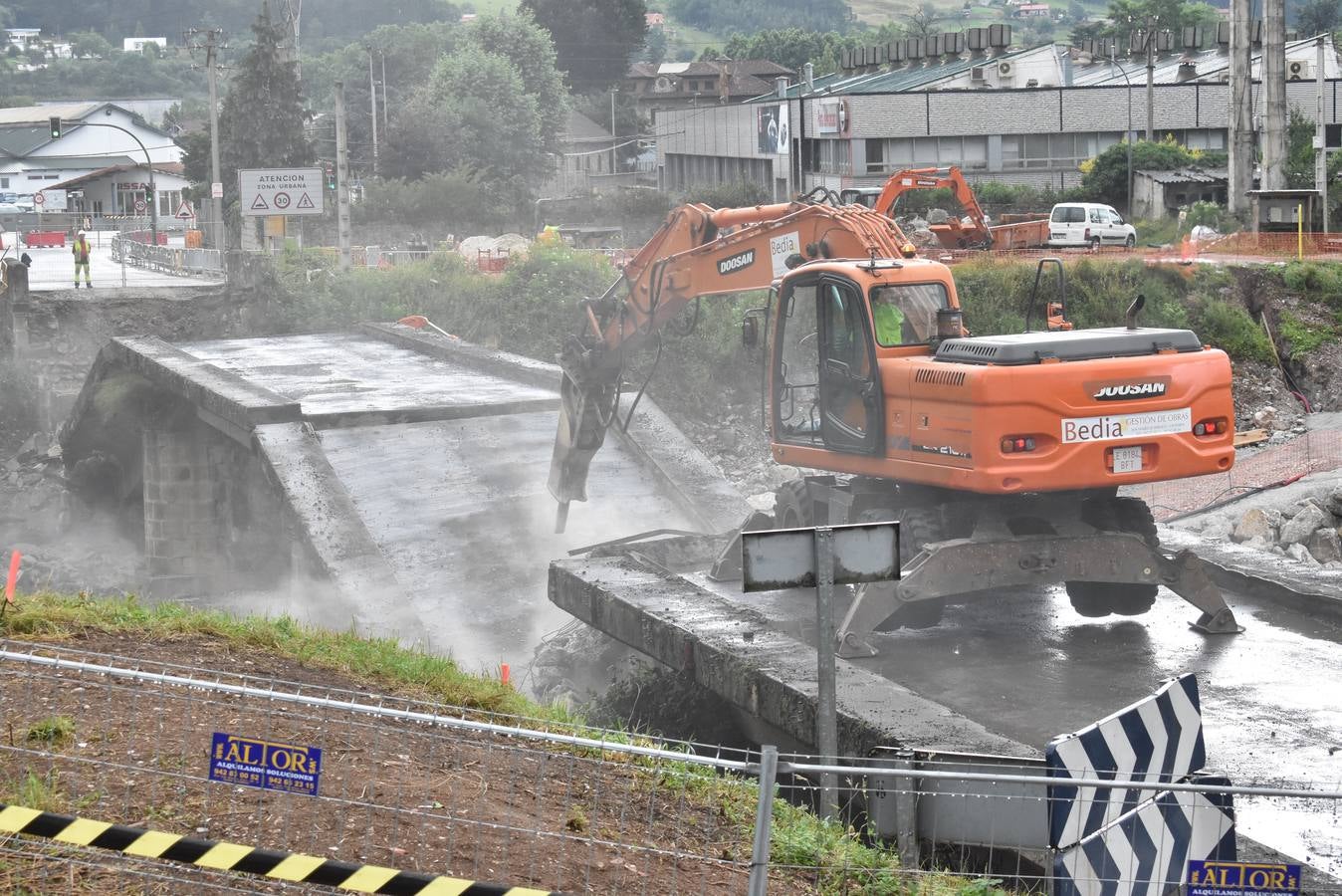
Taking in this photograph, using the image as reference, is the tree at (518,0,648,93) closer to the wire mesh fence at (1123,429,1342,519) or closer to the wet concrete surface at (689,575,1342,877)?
the wire mesh fence at (1123,429,1342,519)

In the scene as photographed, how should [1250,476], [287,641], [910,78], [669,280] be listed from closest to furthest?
[287,641]
[669,280]
[1250,476]
[910,78]

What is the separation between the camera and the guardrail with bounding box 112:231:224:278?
43.7m

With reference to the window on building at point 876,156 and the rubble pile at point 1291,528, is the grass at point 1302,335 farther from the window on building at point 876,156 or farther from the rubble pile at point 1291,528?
the window on building at point 876,156

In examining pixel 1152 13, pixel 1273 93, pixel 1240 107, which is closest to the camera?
pixel 1240 107

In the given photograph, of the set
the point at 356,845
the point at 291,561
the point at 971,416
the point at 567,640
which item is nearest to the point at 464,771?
the point at 356,845

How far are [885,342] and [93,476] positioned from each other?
2351 centimetres

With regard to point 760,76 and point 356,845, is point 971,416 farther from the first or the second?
point 760,76

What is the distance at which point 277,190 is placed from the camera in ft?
136

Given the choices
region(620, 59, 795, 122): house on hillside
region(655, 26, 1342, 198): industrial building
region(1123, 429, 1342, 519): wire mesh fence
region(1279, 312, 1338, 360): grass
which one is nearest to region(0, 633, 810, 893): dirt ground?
region(1123, 429, 1342, 519): wire mesh fence

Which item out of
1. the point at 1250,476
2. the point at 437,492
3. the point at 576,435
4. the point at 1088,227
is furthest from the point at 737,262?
the point at 1088,227

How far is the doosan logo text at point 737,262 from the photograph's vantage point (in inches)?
552

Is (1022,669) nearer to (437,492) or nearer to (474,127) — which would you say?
(437,492)

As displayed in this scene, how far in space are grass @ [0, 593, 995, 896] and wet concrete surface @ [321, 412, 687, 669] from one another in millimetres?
4677

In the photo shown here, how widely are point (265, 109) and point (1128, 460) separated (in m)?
62.0
